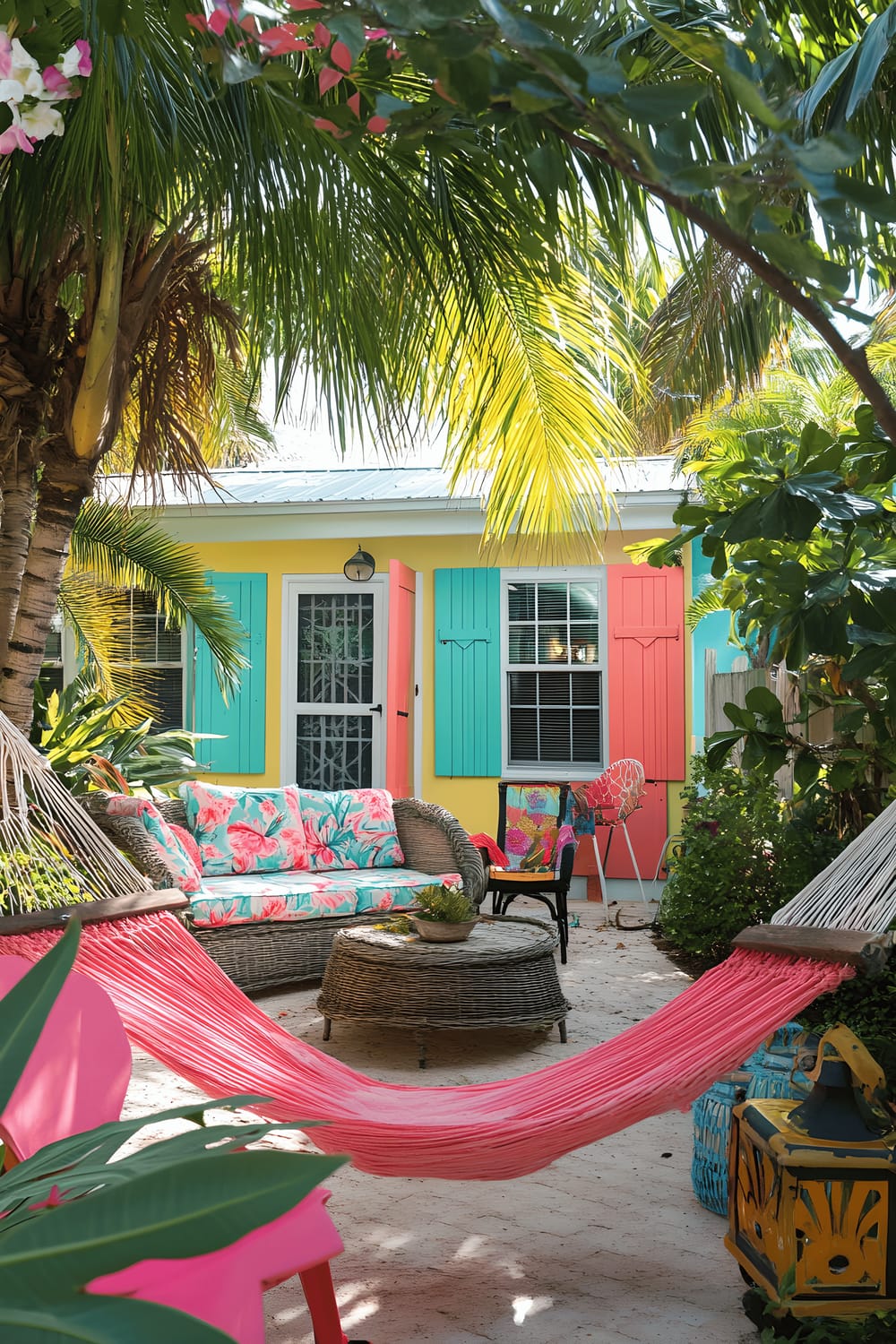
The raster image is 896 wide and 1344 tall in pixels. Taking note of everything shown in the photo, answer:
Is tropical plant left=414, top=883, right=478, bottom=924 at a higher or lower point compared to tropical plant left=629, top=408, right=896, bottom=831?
lower

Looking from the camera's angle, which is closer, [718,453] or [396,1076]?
[718,453]

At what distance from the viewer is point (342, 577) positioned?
26.0ft

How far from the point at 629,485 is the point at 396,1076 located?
4.53 metres

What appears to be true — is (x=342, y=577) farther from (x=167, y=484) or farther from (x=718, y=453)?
(x=718, y=453)

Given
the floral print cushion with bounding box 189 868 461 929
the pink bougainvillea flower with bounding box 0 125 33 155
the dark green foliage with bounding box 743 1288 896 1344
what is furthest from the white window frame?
the pink bougainvillea flower with bounding box 0 125 33 155

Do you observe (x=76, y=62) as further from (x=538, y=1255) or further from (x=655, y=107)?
(x=538, y=1255)

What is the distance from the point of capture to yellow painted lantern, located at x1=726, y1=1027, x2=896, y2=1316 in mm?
1966

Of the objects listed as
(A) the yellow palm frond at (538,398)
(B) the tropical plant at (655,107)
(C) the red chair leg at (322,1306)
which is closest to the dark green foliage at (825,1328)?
(C) the red chair leg at (322,1306)

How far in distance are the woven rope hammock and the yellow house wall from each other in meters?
5.36

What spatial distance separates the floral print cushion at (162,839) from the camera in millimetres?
4492

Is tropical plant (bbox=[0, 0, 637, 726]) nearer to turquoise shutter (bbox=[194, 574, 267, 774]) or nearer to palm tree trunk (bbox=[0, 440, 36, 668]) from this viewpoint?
palm tree trunk (bbox=[0, 440, 36, 668])

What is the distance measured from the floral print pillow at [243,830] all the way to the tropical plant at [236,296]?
1489mm

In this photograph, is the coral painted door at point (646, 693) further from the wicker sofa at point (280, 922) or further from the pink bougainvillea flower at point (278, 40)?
the pink bougainvillea flower at point (278, 40)

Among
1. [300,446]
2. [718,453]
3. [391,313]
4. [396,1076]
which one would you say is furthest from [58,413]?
[300,446]
